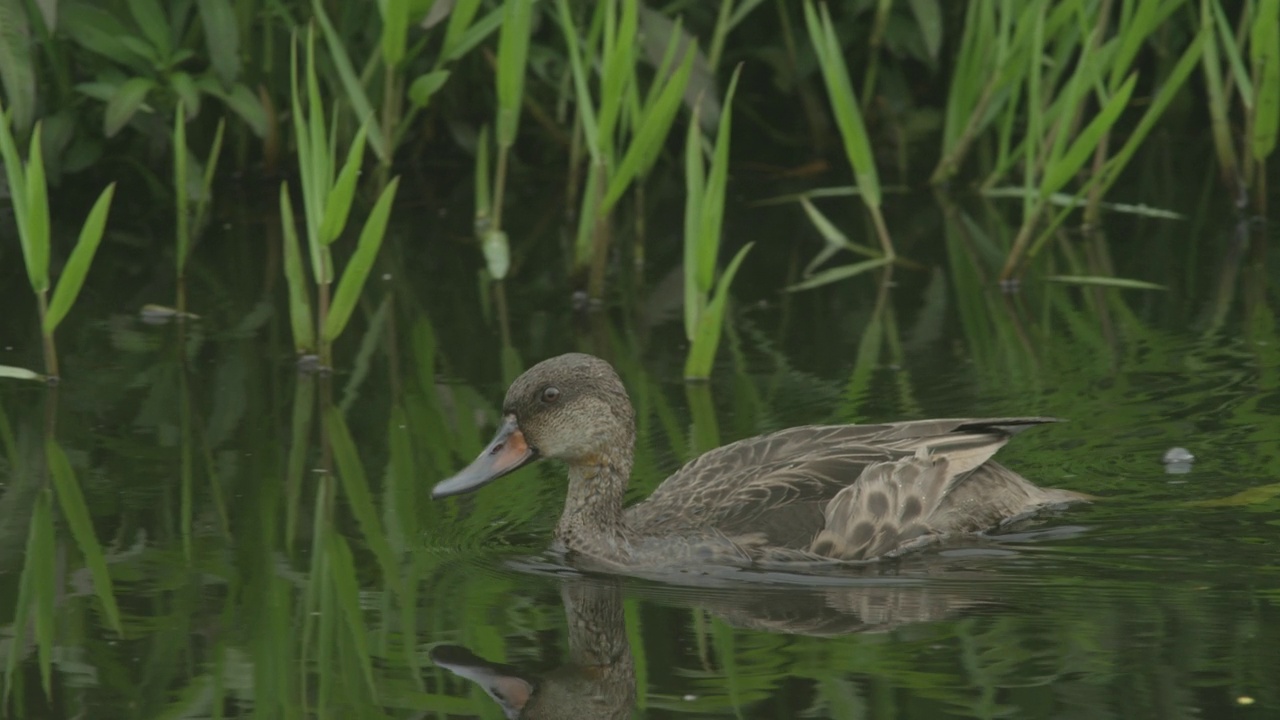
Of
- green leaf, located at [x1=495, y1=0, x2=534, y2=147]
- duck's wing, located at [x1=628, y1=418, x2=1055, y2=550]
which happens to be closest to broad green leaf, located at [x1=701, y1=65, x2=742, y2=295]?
duck's wing, located at [x1=628, y1=418, x2=1055, y2=550]

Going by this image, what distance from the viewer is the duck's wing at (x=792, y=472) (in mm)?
6203

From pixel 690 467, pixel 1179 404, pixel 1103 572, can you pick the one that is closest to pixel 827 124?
pixel 1179 404

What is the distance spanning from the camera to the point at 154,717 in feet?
15.4

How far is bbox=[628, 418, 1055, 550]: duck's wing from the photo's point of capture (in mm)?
6203

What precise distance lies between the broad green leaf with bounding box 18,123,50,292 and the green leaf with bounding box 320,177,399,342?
1.06 meters

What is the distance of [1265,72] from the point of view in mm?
8977

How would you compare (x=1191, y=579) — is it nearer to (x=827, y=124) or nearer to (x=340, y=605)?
(x=340, y=605)

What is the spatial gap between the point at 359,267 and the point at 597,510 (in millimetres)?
1685

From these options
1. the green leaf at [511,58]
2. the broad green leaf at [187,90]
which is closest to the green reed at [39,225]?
the broad green leaf at [187,90]

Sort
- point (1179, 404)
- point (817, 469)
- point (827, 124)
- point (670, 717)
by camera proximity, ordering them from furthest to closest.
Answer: point (827, 124)
point (1179, 404)
point (817, 469)
point (670, 717)

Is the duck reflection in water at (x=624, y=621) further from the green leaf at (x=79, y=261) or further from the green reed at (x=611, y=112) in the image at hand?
the green leaf at (x=79, y=261)

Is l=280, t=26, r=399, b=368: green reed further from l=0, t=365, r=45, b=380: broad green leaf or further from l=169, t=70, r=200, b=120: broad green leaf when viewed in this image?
l=169, t=70, r=200, b=120: broad green leaf

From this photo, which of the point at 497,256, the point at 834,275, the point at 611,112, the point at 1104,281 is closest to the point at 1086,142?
the point at 1104,281

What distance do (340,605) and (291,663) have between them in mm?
458
